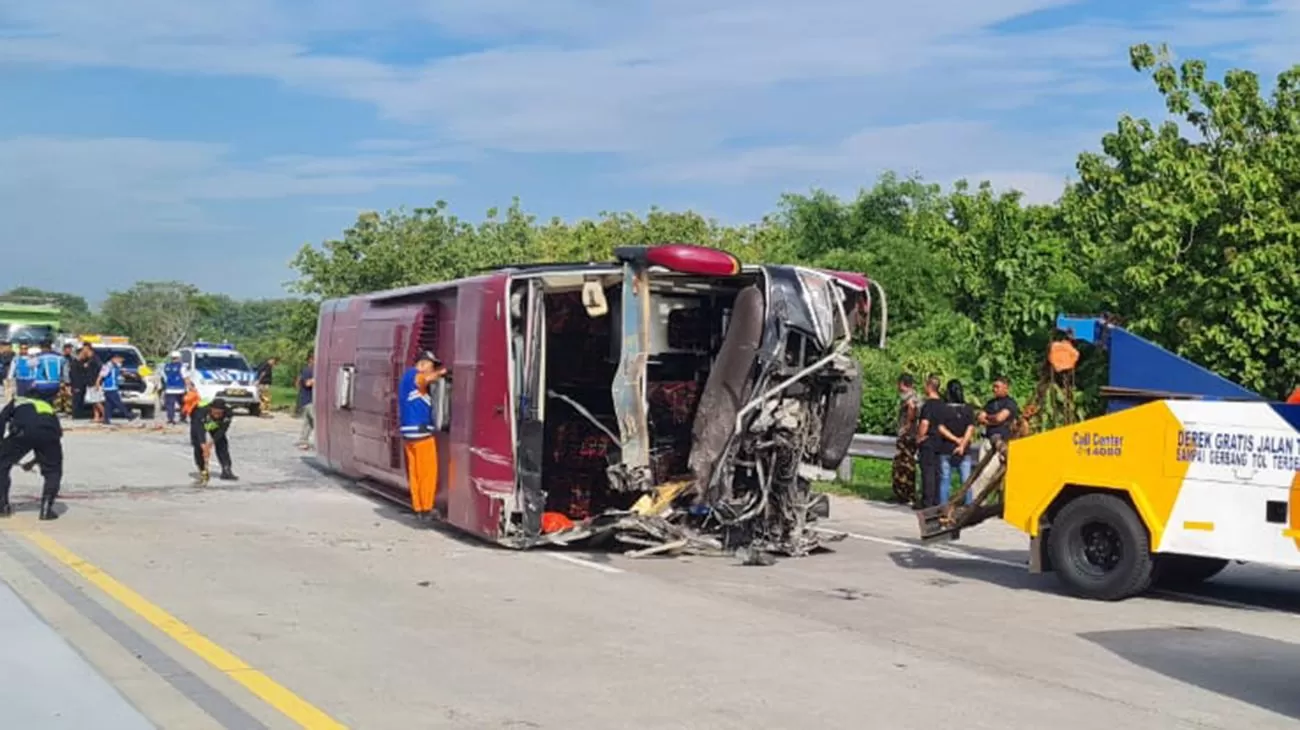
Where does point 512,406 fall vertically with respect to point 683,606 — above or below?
above

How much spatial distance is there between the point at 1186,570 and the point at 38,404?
11.2 m

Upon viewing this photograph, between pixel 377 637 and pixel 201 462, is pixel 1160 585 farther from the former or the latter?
pixel 201 462

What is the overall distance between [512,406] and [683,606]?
10.5 feet

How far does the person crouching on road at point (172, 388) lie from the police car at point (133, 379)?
2.33 meters

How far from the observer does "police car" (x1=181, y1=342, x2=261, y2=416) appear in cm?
3366

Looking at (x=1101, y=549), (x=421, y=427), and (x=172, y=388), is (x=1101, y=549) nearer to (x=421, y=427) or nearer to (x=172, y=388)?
(x=421, y=427)

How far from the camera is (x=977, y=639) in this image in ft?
31.4

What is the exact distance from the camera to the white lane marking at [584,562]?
1224 centimetres

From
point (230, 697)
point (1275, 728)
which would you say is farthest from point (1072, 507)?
point (230, 697)

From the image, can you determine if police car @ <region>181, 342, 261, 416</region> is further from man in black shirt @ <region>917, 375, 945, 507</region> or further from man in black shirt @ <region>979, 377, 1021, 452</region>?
man in black shirt @ <region>979, 377, 1021, 452</region>

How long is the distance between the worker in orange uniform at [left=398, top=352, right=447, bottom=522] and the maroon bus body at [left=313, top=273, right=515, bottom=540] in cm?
10

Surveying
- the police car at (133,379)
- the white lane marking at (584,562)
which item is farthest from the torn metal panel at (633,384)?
the police car at (133,379)

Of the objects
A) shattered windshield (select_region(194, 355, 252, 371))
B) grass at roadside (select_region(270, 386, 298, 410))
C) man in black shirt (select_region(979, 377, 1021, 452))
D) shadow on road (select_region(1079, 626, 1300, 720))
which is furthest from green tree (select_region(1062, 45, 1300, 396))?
grass at roadside (select_region(270, 386, 298, 410))

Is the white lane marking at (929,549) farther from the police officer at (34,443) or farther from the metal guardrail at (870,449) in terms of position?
the police officer at (34,443)
